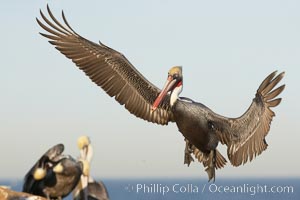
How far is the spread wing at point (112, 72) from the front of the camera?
1184 cm

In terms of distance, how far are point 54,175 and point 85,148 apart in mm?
767

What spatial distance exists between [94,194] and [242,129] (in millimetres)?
3061

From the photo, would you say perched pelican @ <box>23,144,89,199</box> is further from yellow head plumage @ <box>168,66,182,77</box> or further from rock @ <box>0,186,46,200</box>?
yellow head plumage @ <box>168,66,182,77</box>

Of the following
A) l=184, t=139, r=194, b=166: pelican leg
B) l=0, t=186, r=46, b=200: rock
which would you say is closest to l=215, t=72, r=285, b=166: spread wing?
l=184, t=139, r=194, b=166: pelican leg

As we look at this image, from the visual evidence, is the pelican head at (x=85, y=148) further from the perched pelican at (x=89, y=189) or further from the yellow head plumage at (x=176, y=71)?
the yellow head plumage at (x=176, y=71)

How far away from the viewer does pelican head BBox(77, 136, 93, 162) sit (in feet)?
30.8

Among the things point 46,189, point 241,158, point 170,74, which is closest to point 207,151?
point 241,158

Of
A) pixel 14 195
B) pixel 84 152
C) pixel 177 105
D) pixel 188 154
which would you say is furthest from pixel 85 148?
pixel 188 154

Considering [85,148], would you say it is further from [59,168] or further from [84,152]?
[59,168]

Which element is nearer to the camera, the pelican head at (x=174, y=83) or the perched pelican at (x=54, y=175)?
the perched pelican at (x=54, y=175)

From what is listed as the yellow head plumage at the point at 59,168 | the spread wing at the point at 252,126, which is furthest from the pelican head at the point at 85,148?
the spread wing at the point at 252,126

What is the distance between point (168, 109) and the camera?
38.8ft

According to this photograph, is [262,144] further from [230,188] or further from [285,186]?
[285,186]

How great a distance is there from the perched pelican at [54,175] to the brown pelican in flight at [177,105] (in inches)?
107
